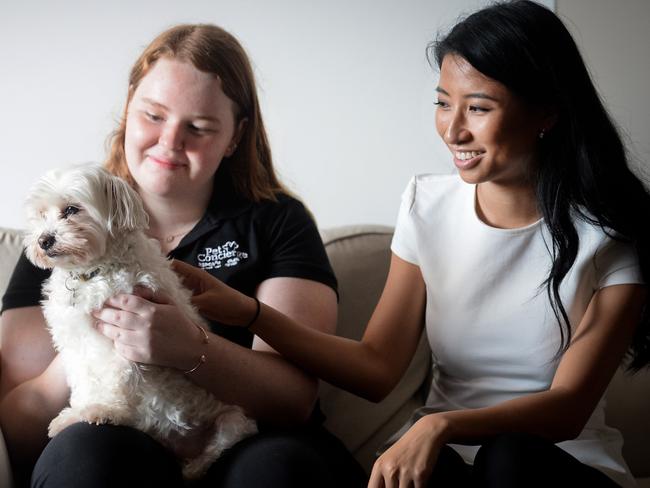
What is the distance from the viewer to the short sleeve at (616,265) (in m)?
1.60

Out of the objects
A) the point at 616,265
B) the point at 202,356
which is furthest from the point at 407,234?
the point at 202,356

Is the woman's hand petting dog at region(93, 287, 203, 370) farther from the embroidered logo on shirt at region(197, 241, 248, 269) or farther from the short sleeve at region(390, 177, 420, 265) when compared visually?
the short sleeve at region(390, 177, 420, 265)

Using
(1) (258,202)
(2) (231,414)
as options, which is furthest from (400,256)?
(2) (231,414)

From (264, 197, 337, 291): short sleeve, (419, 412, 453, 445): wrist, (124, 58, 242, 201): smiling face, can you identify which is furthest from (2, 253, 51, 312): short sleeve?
(419, 412, 453, 445): wrist

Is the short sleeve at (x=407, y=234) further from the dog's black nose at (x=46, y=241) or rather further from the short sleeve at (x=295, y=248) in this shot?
the dog's black nose at (x=46, y=241)

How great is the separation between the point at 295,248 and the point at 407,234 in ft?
0.88

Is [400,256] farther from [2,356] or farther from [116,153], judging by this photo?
[2,356]

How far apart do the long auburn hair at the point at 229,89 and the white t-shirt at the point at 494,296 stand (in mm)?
405

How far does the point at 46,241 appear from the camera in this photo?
1397 mm

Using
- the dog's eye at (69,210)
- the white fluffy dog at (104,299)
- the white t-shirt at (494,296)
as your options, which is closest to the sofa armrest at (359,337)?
the white t-shirt at (494,296)

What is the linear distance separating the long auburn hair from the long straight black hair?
51cm

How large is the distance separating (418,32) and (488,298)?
1139 millimetres

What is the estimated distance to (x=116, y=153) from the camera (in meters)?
1.95

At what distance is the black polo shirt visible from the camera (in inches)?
69.7
